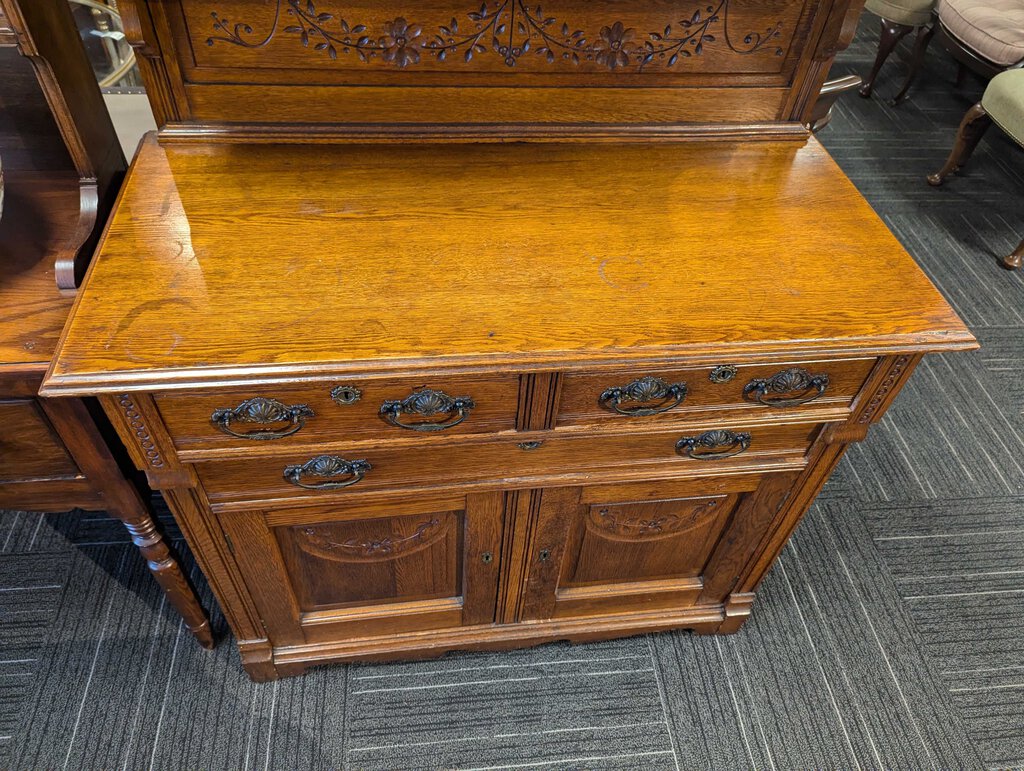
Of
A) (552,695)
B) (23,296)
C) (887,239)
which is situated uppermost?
(887,239)

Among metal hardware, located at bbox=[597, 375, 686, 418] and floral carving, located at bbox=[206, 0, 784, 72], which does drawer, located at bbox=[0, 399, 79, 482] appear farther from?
metal hardware, located at bbox=[597, 375, 686, 418]

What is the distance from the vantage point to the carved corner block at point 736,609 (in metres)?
1.21

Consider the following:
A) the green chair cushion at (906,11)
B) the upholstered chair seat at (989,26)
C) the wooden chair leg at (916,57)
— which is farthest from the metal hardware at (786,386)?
the wooden chair leg at (916,57)

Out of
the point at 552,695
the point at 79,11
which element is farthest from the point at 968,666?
the point at 79,11

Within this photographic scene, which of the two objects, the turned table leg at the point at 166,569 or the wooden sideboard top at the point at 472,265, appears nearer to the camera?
the wooden sideboard top at the point at 472,265

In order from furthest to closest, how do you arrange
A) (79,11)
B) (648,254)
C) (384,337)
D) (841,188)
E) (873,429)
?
(873,429) < (79,11) < (841,188) < (648,254) < (384,337)

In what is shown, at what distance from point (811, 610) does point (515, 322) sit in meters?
0.95

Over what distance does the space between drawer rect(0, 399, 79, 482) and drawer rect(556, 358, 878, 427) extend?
61cm

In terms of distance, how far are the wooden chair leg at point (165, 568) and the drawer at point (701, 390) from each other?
0.60 meters

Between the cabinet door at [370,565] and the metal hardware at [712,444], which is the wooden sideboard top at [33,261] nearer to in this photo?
the cabinet door at [370,565]

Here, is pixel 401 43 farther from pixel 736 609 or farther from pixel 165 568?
pixel 736 609

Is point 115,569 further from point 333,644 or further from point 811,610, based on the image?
point 811,610

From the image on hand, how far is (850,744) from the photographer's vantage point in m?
1.18

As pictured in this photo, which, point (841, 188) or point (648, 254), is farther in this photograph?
point (841, 188)
